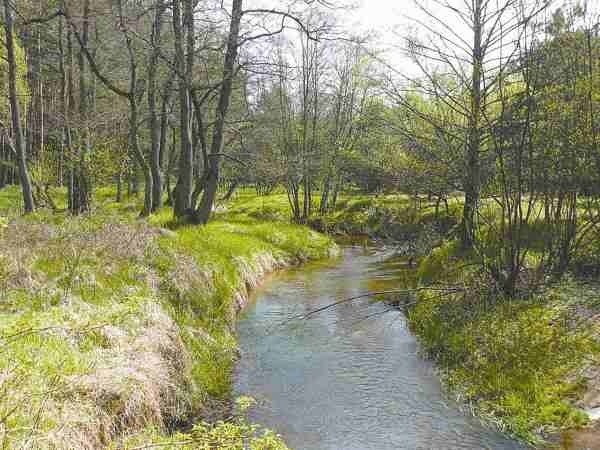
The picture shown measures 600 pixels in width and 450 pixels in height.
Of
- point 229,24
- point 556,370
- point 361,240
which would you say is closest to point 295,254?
point 361,240

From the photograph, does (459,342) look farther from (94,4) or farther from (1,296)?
(94,4)

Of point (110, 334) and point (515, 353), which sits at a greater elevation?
point (110, 334)

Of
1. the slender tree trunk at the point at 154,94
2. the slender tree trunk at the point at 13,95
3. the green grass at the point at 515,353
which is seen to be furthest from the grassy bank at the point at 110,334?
the slender tree trunk at the point at 154,94

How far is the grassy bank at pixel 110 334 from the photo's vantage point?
13.1 feet

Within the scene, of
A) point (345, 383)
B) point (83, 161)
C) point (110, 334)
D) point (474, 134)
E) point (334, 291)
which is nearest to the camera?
point (110, 334)

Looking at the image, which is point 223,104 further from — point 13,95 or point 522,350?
point 522,350

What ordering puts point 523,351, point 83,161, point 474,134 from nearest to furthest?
point 523,351 < point 474,134 < point 83,161

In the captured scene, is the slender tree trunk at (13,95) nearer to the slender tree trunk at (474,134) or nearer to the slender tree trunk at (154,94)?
the slender tree trunk at (154,94)

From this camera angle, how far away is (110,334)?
6133 millimetres

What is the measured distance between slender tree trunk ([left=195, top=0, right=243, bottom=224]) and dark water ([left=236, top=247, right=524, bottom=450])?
458 centimetres

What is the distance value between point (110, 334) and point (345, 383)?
3480 mm

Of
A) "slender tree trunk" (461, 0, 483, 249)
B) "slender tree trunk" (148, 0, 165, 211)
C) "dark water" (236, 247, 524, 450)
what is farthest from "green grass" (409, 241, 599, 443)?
"slender tree trunk" (148, 0, 165, 211)

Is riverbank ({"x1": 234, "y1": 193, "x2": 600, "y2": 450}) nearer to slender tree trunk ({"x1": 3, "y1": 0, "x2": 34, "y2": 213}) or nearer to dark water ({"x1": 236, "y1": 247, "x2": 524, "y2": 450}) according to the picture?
dark water ({"x1": 236, "y1": 247, "x2": 524, "y2": 450})

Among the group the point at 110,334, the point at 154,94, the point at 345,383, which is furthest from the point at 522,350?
the point at 154,94
